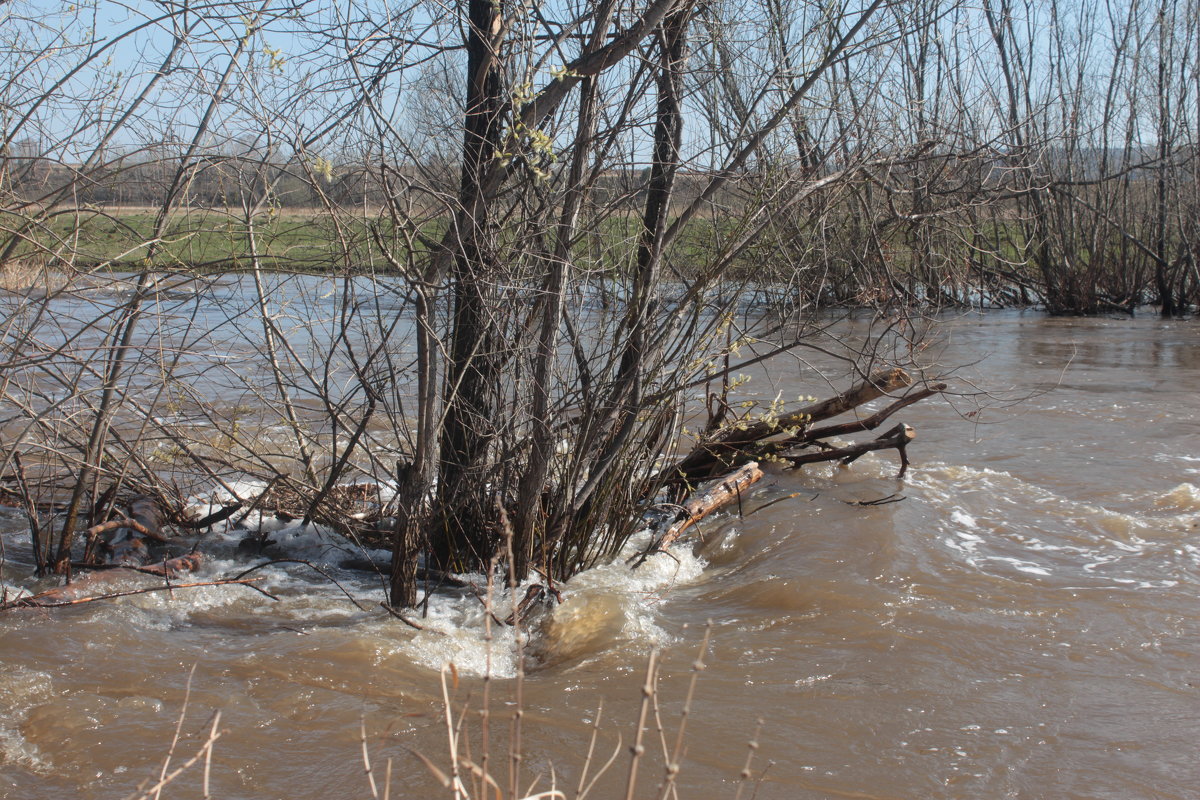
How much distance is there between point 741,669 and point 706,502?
1.93 metres

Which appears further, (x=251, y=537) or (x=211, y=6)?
(x=251, y=537)

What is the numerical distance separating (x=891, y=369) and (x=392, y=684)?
11.3 feet

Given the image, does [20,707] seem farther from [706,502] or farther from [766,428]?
[766,428]

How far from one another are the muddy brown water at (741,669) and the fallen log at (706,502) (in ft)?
0.44

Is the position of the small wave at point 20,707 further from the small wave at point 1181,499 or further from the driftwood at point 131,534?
the small wave at point 1181,499

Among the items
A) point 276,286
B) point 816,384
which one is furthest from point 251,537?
point 816,384

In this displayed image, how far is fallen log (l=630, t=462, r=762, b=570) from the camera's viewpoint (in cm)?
535

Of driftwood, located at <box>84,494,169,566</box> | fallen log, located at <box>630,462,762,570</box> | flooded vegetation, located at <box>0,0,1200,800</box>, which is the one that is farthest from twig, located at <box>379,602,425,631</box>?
driftwood, located at <box>84,494,169,566</box>

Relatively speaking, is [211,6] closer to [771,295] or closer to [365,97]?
[365,97]

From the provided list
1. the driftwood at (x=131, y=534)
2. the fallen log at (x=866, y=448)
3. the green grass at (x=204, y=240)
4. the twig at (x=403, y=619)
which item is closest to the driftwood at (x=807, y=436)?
the fallen log at (x=866, y=448)

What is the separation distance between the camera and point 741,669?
13.5ft

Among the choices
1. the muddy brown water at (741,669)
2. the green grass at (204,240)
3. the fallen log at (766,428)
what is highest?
the green grass at (204,240)

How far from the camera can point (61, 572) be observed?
16.0 feet

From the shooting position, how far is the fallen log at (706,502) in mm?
5352
